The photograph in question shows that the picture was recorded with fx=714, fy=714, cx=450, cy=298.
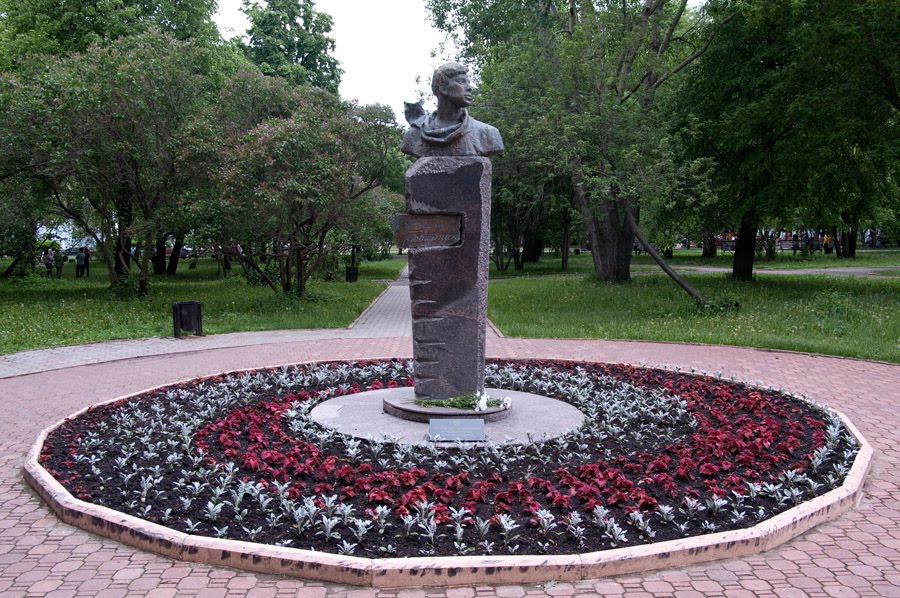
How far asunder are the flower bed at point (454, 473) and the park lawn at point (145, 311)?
7.84m

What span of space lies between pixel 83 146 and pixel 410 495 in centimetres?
1847

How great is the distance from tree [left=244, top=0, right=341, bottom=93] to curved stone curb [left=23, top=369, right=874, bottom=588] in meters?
36.2

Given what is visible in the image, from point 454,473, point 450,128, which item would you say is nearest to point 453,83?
point 450,128

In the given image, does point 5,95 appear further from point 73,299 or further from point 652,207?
point 652,207

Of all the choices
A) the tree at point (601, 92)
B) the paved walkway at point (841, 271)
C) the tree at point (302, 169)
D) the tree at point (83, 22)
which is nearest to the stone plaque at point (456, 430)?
the tree at point (601, 92)

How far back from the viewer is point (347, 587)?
13.2 ft

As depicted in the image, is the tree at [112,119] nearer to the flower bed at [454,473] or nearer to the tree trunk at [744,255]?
the flower bed at [454,473]

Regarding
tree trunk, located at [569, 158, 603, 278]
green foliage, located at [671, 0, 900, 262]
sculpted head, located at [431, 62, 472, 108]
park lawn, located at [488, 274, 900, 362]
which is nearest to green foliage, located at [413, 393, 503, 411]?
sculpted head, located at [431, 62, 472, 108]

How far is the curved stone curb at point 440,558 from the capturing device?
4039 mm

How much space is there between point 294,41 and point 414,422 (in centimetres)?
3782

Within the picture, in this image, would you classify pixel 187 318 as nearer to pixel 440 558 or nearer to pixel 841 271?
pixel 440 558

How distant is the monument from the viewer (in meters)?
7.07

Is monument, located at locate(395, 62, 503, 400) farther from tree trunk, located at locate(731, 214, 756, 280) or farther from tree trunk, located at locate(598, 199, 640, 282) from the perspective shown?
tree trunk, located at locate(731, 214, 756, 280)

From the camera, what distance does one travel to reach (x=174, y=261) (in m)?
38.0
